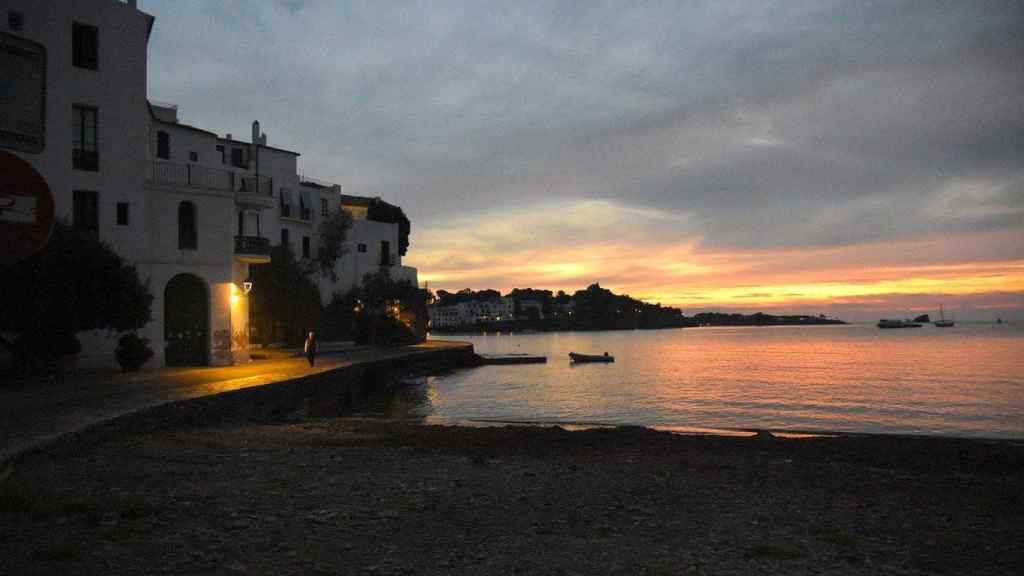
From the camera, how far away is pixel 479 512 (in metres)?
8.69

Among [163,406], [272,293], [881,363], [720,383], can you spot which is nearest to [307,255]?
[272,293]

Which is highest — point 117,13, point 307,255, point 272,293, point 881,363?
point 117,13

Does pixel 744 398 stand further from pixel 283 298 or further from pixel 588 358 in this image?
pixel 588 358

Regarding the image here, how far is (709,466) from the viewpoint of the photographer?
13727 mm

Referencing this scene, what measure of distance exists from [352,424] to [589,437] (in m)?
6.71

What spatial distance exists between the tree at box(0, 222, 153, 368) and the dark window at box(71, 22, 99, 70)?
22.1 feet

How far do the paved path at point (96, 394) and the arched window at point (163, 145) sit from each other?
1555 centimetres

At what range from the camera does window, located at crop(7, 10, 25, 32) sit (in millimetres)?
23391

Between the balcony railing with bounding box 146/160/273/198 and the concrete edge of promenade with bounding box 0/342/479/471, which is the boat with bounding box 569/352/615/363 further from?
the balcony railing with bounding box 146/160/273/198

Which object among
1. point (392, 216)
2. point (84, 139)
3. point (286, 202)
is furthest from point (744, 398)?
point (392, 216)

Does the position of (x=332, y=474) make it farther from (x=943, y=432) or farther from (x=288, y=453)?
(x=943, y=432)

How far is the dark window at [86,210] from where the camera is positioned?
2433 centimetres

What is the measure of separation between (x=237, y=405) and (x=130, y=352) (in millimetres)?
8027

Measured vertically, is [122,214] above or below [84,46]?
below
